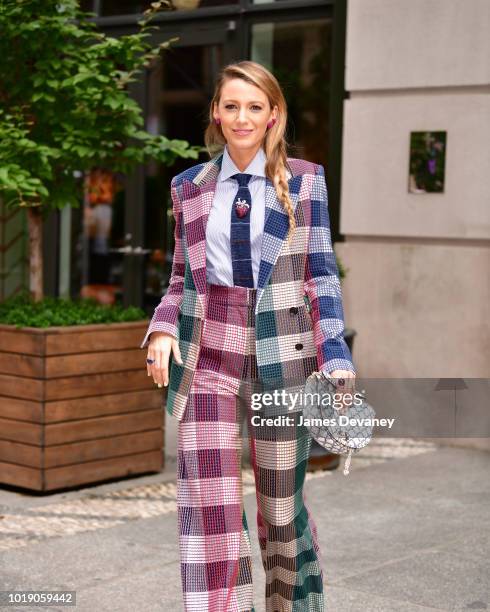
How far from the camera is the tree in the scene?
21.0 feet

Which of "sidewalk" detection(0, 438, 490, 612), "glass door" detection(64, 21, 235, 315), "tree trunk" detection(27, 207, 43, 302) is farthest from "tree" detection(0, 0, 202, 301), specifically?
"glass door" detection(64, 21, 235, 315)

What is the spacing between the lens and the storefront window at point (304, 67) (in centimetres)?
911

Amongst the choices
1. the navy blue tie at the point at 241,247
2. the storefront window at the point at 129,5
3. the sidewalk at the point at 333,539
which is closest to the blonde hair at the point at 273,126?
the navy blue tie at the point at 241,247

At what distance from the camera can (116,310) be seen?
22.6 ft

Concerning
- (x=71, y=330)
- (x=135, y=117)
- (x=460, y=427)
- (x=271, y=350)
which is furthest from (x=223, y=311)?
(x=135, y=117)

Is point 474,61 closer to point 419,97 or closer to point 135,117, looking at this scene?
point 419,97

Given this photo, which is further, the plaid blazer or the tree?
the tree

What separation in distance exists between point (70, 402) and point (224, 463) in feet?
9.93

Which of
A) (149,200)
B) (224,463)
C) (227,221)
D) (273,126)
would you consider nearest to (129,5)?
(149,200)

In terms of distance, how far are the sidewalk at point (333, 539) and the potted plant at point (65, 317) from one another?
0.79 ft

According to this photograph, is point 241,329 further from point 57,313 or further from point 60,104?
point 60,104

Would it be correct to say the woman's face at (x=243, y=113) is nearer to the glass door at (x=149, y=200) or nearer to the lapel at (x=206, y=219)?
the lapel at (x=206, y=219)

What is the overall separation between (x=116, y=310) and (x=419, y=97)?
2752 millimetres

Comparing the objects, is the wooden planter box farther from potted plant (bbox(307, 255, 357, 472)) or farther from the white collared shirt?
the white collared shirt
